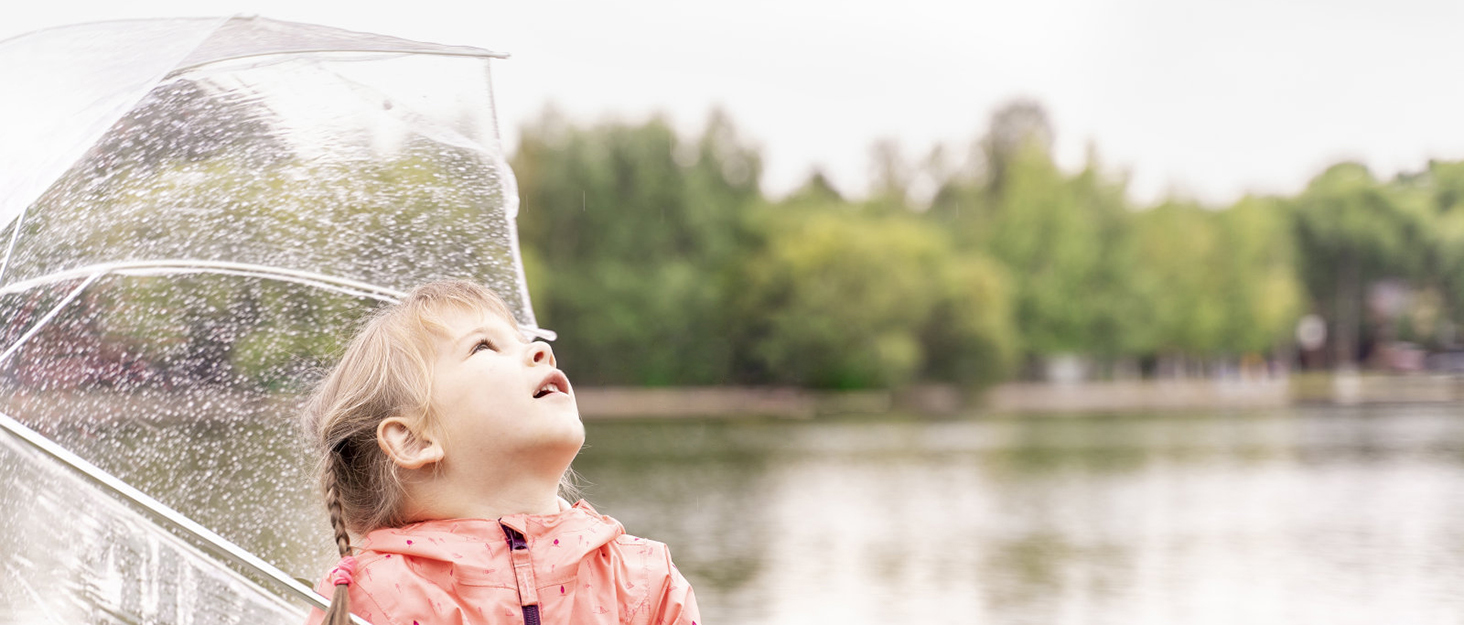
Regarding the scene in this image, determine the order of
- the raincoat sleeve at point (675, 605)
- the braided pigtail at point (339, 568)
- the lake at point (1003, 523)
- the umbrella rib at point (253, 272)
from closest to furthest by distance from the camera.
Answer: the braided pigtail at point (339, 568)
the raincoat sleeve at point (675, 605)
the umbrella rib at point (253, 272)
the lake at point (1003, 523)

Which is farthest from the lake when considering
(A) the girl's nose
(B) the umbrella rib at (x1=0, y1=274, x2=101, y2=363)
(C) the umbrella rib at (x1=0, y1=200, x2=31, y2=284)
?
(A) the girl's nose

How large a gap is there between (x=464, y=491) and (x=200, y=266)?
0.91 metres

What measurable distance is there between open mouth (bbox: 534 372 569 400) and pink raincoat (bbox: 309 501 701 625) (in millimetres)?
163

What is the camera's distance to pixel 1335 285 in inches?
2377

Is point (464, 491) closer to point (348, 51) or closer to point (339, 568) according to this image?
point (339, 568)

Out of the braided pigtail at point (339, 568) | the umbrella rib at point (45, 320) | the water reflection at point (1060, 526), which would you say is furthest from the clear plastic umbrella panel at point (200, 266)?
the water reflection at point (1060, 526)

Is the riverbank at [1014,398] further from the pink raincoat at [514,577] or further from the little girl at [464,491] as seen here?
the pink raincoat at [514,577]

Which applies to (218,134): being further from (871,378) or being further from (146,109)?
(871,378)

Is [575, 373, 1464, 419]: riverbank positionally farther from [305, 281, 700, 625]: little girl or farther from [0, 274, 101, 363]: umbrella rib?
[305, 281, 700, 625]: little girl

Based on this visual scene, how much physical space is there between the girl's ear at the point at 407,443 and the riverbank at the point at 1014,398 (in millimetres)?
46694

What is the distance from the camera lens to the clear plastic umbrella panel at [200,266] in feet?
7.28

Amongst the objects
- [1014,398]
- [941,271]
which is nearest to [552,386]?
[941,271]

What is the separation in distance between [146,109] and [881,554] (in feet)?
39.9

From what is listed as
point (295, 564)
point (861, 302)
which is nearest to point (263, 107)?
point (295, 564)
